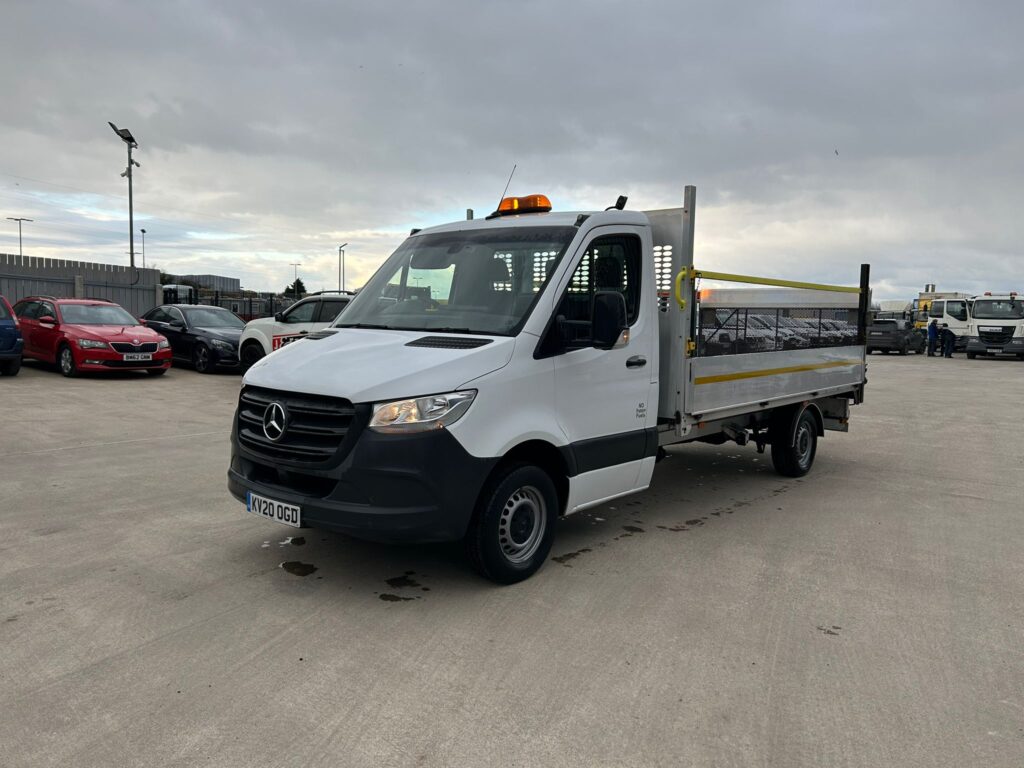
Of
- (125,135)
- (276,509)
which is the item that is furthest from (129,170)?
(276,509)

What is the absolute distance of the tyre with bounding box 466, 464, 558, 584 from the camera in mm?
4473

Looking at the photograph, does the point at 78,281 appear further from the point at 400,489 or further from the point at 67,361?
the point at 400,489

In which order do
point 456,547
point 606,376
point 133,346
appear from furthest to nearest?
point 133,346, point 456,547, point 606,376

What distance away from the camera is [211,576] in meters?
4.79

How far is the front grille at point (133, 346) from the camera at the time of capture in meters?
14.9

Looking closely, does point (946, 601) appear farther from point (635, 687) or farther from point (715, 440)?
point (715, 440)

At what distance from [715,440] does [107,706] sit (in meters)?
5.71

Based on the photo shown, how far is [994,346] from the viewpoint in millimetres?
30109

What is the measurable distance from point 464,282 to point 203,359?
13.7 meters

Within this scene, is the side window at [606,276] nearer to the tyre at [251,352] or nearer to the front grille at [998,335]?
the tyre at [251,352]

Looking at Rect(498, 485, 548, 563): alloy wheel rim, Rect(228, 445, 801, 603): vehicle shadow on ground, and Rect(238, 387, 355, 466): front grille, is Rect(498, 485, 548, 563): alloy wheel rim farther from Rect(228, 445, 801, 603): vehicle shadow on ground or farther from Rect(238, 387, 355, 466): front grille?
Rect(238, 387, 355, 466): front grille

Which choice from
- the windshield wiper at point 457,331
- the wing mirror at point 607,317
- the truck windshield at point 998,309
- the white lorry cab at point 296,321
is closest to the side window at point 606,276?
the wing mirror at point 607,317

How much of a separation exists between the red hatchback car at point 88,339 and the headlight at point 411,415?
12763 millimetres

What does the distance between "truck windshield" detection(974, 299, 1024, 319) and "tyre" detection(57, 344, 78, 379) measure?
1231 inches
